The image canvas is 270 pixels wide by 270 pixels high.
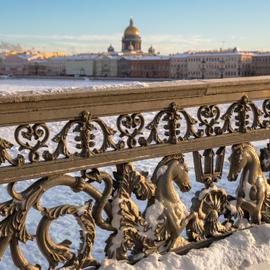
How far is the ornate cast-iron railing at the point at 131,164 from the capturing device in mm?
1983

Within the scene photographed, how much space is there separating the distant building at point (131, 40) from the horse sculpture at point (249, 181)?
110 m

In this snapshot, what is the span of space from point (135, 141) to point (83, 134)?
10.1 inches

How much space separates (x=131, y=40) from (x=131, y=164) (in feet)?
379

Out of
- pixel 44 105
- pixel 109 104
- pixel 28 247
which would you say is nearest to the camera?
pixel 44 105

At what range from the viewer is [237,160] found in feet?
8.82

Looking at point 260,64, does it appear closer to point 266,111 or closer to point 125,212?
point 266,111

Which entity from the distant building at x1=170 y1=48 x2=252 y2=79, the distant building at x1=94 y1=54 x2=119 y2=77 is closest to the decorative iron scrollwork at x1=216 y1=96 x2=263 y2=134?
→ the distant building at x1=170 y1=48 x2=252 y2=79

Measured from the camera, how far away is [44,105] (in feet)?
6.45

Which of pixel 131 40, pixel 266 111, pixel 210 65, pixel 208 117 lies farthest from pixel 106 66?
pixel 208 117

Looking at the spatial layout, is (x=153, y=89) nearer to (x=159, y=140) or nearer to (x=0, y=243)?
(x=159, y=140)

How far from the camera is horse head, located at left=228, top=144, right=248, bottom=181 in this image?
2667 millimetres

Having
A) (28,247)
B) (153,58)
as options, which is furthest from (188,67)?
(28,247)

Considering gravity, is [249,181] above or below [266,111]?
below

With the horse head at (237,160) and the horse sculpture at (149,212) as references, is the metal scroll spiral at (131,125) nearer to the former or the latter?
the horse sculpture at (149,212)
